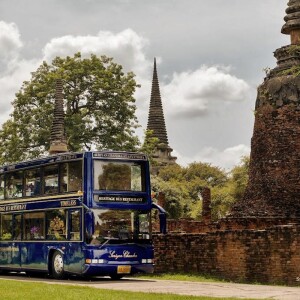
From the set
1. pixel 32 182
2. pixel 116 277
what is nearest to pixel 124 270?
pixel 116 277

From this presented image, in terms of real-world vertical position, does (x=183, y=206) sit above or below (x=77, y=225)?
above

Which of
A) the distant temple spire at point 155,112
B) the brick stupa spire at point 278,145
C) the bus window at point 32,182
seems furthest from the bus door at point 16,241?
the distant temple spire at point 155,112

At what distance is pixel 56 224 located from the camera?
789 inches

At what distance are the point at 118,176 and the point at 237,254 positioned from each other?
358 cm

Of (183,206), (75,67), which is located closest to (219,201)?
(183,206)

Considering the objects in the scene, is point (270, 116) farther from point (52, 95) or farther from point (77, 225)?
point (52, 95)

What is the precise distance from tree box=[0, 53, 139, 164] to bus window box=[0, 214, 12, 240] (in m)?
19.1

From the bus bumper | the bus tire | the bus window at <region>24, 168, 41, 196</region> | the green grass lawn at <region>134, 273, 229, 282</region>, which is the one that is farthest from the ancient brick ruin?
the bus window at <region>24, 168, 41, 196</region>

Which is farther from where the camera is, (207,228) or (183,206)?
(183,206)

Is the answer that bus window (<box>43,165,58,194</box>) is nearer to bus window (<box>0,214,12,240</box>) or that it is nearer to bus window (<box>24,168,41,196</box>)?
bus window (<box>24,168,41,196</box>)

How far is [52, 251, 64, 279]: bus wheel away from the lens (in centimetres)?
1992

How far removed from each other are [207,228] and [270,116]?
182 inches

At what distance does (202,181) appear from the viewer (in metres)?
76.6

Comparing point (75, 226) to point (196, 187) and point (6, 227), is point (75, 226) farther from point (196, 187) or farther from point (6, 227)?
point (196, 187)
